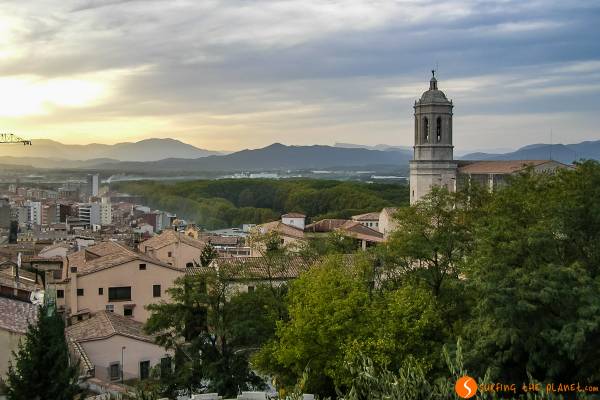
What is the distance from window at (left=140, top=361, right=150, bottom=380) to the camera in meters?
23.9

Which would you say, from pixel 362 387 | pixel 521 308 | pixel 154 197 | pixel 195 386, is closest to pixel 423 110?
pixel 195 386

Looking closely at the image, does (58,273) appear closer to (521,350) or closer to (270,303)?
(270,303)

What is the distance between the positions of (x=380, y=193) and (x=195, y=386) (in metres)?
88.6

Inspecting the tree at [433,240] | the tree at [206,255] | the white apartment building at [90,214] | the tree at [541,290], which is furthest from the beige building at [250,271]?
the white apartment building at [90,214]

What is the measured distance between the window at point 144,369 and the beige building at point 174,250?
18.4 m

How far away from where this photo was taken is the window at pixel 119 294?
30.4 metres

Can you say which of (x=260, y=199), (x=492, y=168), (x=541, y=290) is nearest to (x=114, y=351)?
(x=541, y=290)

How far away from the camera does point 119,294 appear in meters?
30.6

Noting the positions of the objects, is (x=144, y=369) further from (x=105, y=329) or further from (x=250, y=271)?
(x=250, y=271)

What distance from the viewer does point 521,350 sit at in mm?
14273

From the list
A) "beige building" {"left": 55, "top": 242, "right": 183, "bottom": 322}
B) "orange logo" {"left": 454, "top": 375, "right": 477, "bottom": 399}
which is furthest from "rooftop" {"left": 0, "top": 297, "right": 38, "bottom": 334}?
"orange logo" {"left": 454, "top": 375, "right": 477, "bottom": 399}

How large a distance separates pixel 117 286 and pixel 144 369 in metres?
7.22

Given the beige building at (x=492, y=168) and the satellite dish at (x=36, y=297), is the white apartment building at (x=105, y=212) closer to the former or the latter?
the beige building at (x=492, y=168)

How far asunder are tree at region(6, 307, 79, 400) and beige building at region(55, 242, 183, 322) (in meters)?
12.3
